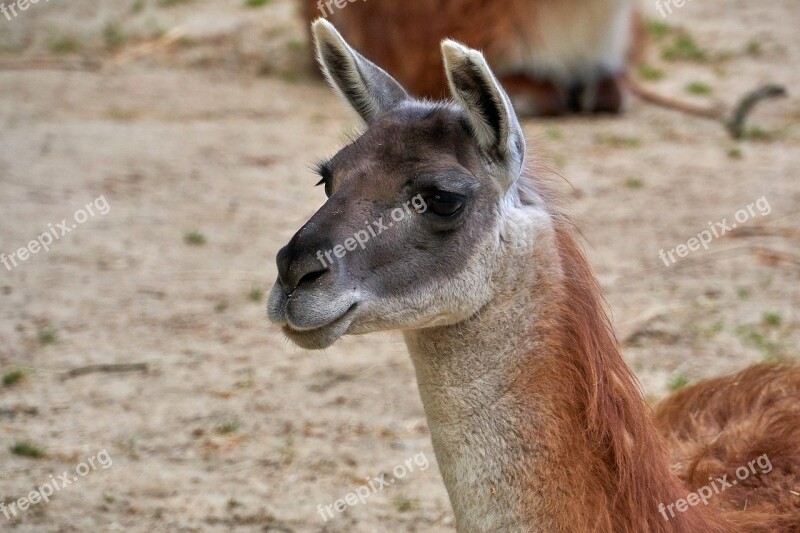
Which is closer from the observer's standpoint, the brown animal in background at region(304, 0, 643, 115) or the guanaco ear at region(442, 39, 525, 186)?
the guanaco ear at region(442, 39, 525, 186)

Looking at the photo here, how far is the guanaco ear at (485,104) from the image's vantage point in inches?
117

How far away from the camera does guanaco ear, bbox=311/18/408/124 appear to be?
→ 3.44 meters

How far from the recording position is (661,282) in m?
6.57

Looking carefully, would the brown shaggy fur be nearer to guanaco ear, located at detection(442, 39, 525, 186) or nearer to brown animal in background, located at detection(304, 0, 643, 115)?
guanaco ear, located at detection(442, 39, 525, 186)

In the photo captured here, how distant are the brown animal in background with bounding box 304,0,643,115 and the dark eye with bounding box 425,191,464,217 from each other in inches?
249

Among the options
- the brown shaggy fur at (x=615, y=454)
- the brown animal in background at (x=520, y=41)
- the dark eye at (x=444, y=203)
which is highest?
the dark eye at (x=444, y=203)

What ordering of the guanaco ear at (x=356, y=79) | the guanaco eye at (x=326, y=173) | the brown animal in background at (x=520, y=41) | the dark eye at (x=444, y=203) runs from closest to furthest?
the dark eye at (x=444, y=203)
the guanaco eye at (x=326, y=173)
the guanaco ear at (x=356, y=79)
the brown animal in background at (x=520, y=41)

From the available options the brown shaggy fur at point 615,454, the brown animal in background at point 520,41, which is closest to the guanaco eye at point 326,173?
the brown shaggy fur at point 615,454

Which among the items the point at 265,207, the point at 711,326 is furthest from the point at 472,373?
the point at 265,207

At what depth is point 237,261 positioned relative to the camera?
686 centimetres

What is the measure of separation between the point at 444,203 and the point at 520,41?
270 inches

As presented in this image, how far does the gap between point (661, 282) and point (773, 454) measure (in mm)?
3063

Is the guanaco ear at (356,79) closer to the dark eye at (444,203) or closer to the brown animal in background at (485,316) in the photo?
the brown animal in background at (485,316)

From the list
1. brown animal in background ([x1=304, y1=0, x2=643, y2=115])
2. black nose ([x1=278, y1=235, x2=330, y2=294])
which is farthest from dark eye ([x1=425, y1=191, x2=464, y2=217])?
brown animal in background ([x1=304, y1=0, x2=643, y2=115])
